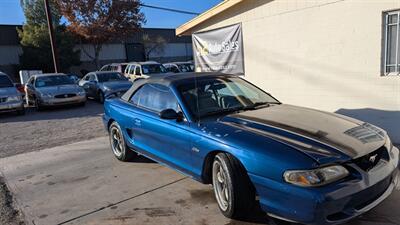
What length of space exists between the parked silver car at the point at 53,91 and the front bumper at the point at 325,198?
11957 millimetres

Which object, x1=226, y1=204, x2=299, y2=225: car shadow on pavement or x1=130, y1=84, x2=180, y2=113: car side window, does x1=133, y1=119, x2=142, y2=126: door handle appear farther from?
x1=226, y1=204, x2=299, y2=225: car shadow on pavement

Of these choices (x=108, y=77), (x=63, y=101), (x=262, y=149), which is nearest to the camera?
(x=262, y=149)

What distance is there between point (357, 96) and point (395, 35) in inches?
46.5

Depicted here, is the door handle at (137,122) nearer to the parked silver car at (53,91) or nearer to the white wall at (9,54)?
the parked silver car at (53,91)

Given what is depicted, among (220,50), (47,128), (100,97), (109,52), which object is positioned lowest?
(47,128)

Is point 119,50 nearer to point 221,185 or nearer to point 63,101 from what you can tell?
point 63,101

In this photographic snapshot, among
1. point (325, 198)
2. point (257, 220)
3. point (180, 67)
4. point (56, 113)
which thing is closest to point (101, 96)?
point (56, 113)

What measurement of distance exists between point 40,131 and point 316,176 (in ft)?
28.1

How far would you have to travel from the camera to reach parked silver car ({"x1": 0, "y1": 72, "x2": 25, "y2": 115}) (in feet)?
41.1

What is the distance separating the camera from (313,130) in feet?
11.7

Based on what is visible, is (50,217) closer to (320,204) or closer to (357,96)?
(320,204)

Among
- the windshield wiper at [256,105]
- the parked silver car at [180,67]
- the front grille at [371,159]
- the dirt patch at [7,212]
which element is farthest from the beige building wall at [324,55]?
the parked silver car at [180,67]

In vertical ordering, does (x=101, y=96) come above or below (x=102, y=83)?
below

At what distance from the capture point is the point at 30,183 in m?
5.25
